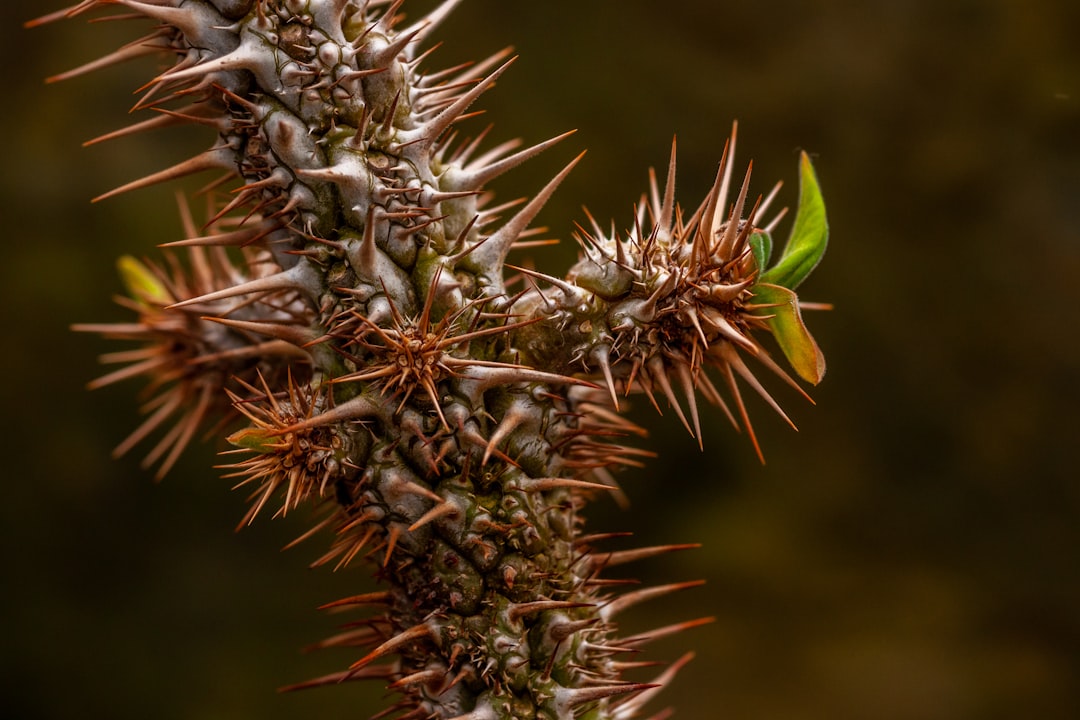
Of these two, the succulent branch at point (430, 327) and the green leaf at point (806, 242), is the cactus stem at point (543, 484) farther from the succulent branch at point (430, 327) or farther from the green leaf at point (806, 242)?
the green leaf at point (806, 242)

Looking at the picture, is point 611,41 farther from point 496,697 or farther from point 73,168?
point 496,697

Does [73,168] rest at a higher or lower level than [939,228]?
higher

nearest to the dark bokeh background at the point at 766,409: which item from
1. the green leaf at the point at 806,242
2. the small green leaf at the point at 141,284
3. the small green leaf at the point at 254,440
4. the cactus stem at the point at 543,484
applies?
the small green leaf at the point at 141,284

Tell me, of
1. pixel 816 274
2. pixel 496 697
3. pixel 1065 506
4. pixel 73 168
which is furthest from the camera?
pixel 73 168

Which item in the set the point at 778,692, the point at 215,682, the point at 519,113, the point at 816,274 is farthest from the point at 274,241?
the point at 215,682

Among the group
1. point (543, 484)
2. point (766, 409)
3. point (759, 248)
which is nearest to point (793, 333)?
point (759, 248)

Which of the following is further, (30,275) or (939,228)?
(30,275)

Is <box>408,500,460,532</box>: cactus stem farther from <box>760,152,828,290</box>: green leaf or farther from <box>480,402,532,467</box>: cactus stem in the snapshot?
<box>760,152,828,290</box>: green leaf

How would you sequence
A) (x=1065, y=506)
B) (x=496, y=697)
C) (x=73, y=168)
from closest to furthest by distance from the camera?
1. (x=496, y=697)
2. (x=1065, y=506)
3. (x=73, y=168)
